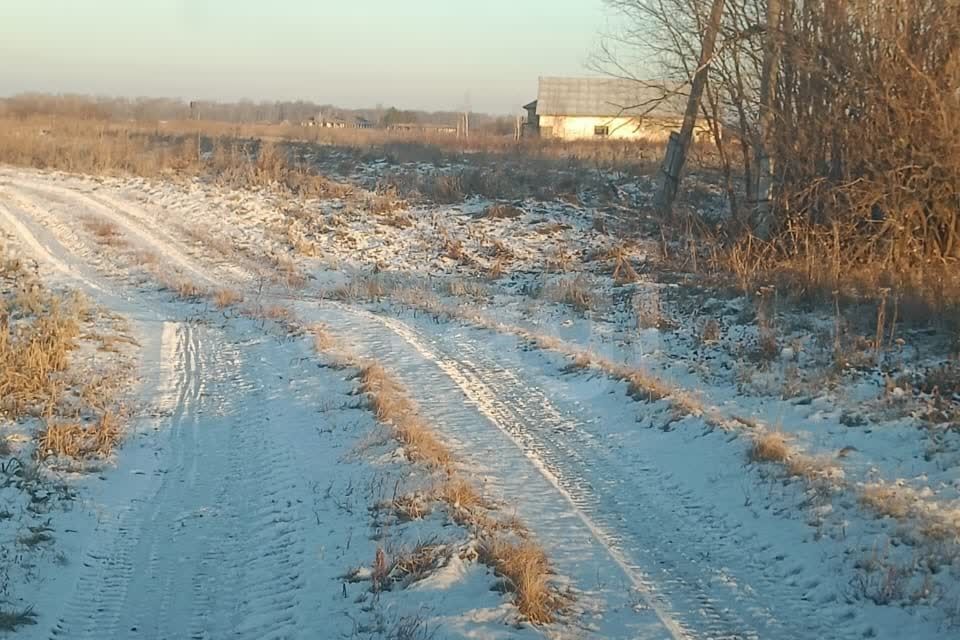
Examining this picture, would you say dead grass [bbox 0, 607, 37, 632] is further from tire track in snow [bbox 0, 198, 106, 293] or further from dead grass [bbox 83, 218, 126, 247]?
dead grass [bbox 83, 218, 126, 247]

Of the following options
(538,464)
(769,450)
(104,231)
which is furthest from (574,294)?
(104,231)

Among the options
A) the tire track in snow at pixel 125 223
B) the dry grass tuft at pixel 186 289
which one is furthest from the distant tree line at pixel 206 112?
the dry grass tuft at pixel 186 289

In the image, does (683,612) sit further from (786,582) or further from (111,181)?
(111,181)

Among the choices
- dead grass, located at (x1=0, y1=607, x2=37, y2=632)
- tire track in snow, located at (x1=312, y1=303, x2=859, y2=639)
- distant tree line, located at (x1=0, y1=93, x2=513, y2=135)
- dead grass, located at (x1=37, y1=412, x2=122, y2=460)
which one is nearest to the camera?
dead grass, located at (x1=0, y1=607, x2=37, y2=632)

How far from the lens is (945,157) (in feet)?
44.8

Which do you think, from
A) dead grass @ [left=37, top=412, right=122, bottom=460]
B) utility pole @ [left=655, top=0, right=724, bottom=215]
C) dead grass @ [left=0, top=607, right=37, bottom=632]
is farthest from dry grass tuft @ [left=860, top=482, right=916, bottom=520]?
utility pole @ [left=655, top=0, right=724, bottom=215]

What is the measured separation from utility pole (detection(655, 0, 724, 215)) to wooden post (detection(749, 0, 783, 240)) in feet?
4.62

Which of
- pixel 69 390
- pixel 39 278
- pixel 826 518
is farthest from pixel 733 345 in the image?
Result: pixel 39 278

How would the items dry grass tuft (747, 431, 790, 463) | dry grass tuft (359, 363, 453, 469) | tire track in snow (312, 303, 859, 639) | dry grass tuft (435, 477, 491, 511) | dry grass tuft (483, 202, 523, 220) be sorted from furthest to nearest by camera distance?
dry grass tuft (483, 202, 523, 220) < dry grass tuft (359, 363, 453, 469) < dry grass tuft (747, 431, 790, 463) < dry grass tuft (435, 477, 491, 511) < tire track in snow (312, 303, 859, 639)

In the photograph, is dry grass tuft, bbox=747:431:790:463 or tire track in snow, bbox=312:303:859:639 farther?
dry grass tuft, bbox=747:431:790:463

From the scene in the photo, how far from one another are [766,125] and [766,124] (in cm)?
2

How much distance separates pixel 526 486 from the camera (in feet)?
24.2

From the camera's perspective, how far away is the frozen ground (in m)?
5.34

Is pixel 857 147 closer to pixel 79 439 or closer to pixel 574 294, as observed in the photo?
pixel 574 294
